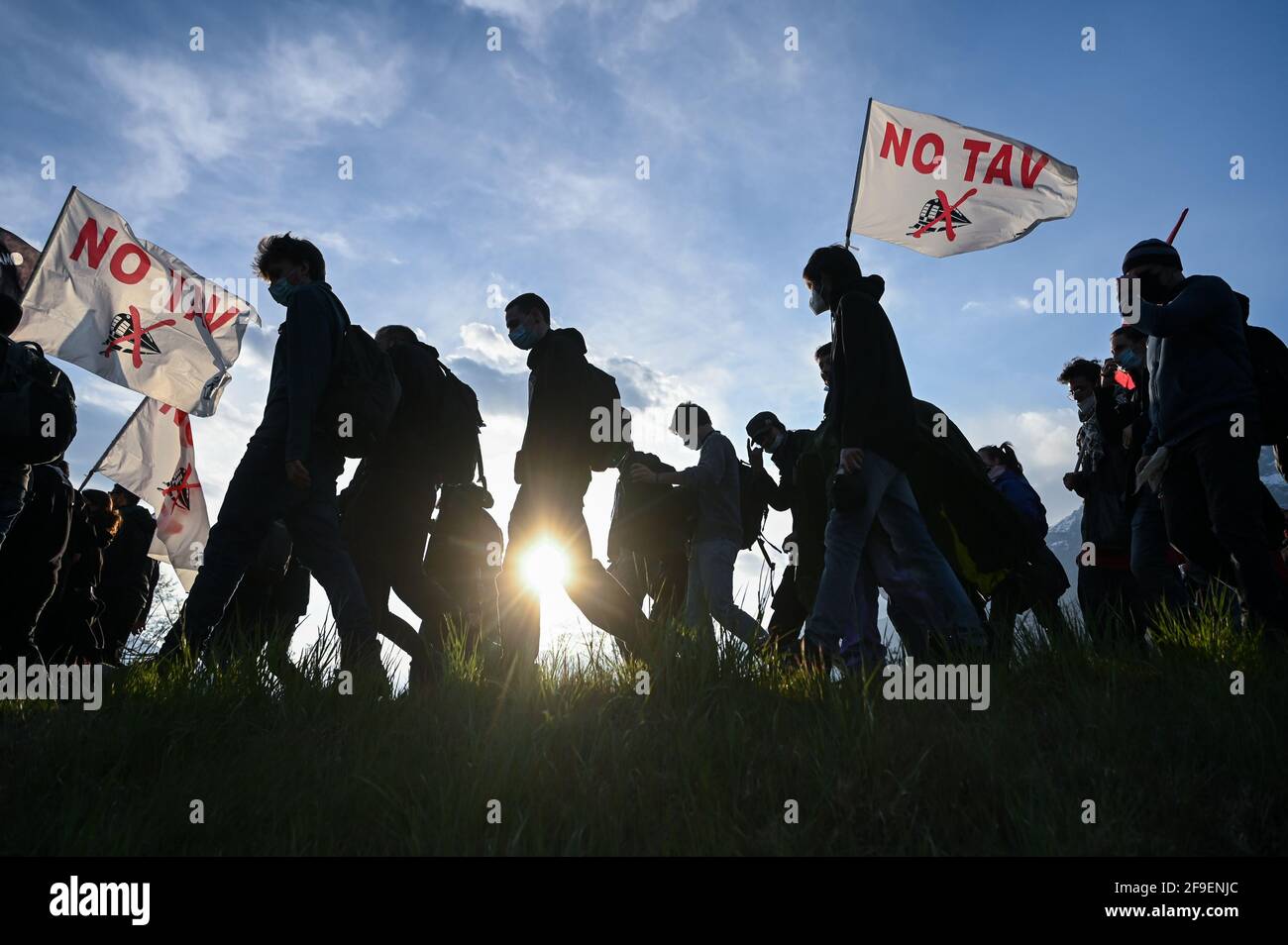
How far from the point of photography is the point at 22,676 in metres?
3.86

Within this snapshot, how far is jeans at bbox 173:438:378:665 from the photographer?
3.98 meters

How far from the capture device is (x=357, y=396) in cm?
422

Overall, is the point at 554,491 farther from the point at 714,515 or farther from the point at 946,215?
the point at 946,215

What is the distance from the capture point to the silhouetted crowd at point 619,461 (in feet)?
12.7

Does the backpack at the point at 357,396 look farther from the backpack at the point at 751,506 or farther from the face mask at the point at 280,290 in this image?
the backpack at the point at 751,506

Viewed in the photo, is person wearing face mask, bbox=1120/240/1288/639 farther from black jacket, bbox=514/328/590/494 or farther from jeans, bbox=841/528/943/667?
black jacket, bbox=514/328/590/494

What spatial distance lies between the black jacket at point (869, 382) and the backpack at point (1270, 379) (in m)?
1.47

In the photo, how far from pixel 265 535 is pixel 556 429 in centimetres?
145

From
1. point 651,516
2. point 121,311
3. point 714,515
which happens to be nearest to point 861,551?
point 714,515

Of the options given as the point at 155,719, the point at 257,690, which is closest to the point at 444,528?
the point at 257,690

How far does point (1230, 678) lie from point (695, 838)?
2.10 m

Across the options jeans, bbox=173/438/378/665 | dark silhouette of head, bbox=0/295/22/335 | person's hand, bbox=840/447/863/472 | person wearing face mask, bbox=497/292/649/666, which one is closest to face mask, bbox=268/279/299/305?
jeans, bbox=173/438/378/665

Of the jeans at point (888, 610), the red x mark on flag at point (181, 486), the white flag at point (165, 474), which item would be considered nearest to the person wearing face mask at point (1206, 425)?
the jeans at point (888, 610)
